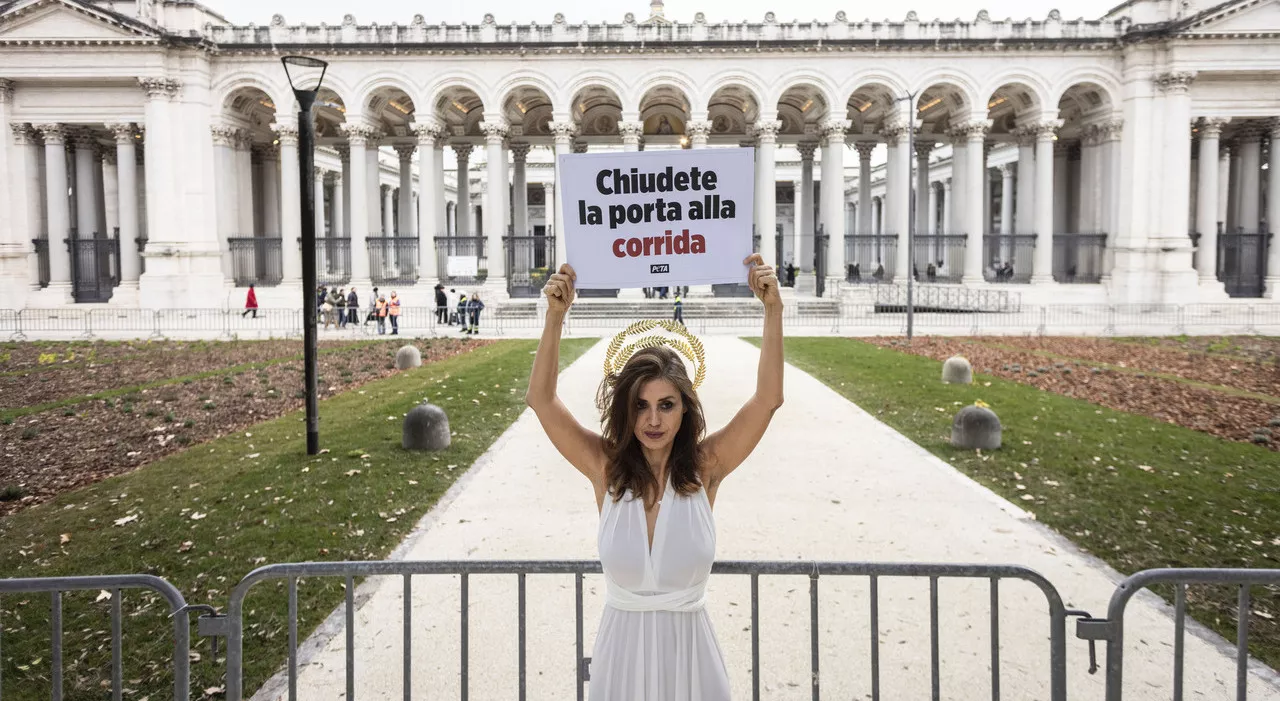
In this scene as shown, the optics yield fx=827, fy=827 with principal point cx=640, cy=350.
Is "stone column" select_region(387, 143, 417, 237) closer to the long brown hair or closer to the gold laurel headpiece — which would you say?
the gold laurel headpiece

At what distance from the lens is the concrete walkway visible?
202 inches

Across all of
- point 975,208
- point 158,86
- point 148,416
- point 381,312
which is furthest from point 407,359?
point 975,208

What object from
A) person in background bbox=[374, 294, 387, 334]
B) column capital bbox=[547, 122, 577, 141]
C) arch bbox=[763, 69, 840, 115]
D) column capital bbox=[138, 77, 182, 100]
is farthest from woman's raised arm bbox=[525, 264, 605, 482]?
column capital bbox=[138, 77, 182, 100]

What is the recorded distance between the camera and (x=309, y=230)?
38.8 feet

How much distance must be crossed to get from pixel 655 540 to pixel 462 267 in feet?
129

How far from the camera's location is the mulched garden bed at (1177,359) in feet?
59.8

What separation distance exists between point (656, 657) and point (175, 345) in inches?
1092

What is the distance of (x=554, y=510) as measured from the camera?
881 centimetres

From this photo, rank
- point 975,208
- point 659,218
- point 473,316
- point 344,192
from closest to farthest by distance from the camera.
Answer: point 659,218
point 473,316
point 975,208
point 344,192

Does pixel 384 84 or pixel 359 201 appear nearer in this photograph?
pixel 384 84

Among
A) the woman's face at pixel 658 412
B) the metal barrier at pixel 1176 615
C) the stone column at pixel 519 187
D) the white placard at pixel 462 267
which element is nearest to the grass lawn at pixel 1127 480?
the metal barrier at pixel 1176 615

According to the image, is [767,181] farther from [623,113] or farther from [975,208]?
[975,208]

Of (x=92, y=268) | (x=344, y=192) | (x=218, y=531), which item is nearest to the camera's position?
(x=218, y=531)

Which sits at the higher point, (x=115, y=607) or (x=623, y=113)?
(x=623, y=113)
